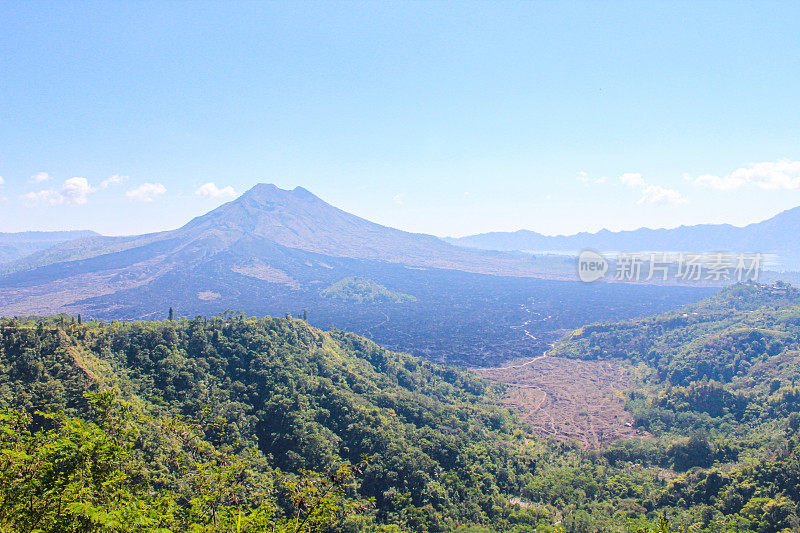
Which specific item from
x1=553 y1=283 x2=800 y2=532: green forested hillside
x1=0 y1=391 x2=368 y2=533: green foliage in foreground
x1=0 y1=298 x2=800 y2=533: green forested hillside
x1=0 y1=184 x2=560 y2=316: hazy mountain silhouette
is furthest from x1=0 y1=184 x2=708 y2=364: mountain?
x1=0 y1=391 x2=368 y2=533: green foliage in foreground

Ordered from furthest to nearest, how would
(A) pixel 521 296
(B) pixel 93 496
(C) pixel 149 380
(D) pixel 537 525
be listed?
(A) pixel 521 296 < (C) pixel 149 380 < (D) pixel 537 525 < (B) pixel 93 496

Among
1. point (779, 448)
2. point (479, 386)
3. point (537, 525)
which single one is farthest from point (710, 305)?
point (537, 525)

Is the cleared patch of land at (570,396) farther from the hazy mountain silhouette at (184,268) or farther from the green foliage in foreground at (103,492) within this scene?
the hazy mountain silhouette at (184,268)

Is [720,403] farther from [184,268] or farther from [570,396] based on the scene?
[184,268]

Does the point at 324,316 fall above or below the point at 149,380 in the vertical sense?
below

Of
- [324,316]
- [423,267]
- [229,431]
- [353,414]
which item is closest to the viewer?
[229,431]

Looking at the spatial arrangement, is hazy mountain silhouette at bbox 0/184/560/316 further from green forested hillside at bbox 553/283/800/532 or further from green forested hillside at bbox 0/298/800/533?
green forested hillside at bbox 553/283/800/532

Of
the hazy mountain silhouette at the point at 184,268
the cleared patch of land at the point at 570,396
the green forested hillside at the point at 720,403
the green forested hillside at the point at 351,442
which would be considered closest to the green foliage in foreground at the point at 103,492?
the green forested hillside at the point at 351,442

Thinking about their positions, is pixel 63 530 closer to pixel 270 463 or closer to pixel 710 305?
pixel 270 463
